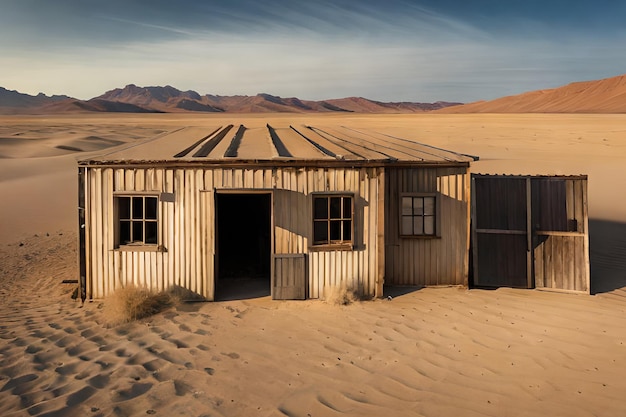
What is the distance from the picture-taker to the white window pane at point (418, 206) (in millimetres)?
10917

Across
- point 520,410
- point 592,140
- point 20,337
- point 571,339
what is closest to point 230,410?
point 520,410

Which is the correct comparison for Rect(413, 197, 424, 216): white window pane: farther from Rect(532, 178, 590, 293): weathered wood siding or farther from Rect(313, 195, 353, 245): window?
Rect(532, 178, 590, 293): weathered wood siding

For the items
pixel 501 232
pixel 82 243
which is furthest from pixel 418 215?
pixel 82 243

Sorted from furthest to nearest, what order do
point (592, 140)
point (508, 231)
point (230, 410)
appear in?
1. point (592, 140)
2. point (508, 231)
3. point (230, 410)

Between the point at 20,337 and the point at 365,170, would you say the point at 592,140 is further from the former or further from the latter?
the point at 20,337

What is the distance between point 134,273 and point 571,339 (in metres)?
8.23

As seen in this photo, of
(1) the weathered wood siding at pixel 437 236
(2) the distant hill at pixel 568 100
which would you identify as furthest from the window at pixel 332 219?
(2) the distant hill at pixel 568 100

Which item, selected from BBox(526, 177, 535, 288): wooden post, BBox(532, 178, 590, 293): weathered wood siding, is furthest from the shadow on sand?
BBox(526, 177, 535, 288): wooden post

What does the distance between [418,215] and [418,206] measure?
0.21 meters

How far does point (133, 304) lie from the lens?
29.1 ft

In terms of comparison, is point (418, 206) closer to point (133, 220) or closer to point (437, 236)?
point (437, 236)

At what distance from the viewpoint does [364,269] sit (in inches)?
401

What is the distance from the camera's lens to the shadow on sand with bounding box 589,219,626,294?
11195 millimetres

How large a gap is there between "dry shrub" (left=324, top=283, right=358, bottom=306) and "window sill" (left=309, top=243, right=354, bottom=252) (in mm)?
754
